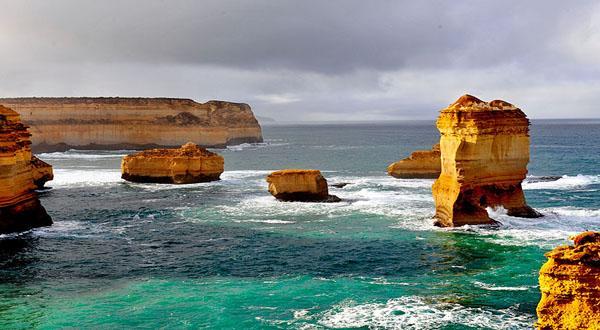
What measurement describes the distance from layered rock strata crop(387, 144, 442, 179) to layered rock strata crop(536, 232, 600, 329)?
147 ft

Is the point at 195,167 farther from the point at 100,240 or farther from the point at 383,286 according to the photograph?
the point at 383,286

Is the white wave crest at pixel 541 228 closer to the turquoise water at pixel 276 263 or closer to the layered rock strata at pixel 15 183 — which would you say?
the turquoise water at pixel 276 263

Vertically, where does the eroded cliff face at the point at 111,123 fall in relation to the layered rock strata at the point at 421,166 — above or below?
above

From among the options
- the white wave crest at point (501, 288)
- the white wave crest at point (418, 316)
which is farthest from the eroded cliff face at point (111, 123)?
the white wave crest at point (418, 316)

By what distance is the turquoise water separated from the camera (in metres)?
→ 18.8

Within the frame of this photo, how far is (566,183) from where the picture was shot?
166 feet

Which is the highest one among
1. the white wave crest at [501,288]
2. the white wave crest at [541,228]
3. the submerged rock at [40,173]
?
the submerged rock at [40,173]

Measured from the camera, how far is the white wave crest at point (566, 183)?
158 ft

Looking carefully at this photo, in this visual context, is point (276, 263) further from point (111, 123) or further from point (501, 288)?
point (111, 123)

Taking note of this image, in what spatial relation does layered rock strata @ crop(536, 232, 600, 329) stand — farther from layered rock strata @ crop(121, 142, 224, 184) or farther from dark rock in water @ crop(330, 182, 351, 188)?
layered rock strata @ crop(121, 142, 224, 184)

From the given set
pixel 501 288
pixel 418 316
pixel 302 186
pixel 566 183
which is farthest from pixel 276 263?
pixel 566 183

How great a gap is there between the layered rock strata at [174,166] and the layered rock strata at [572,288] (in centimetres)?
4579

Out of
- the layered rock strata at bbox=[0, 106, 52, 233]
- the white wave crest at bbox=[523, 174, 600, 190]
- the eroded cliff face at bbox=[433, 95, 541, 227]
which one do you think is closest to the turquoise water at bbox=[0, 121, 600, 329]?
the eroded cliff face at bbox=[433, 95, 541, 227]

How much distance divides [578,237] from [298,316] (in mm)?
9404
